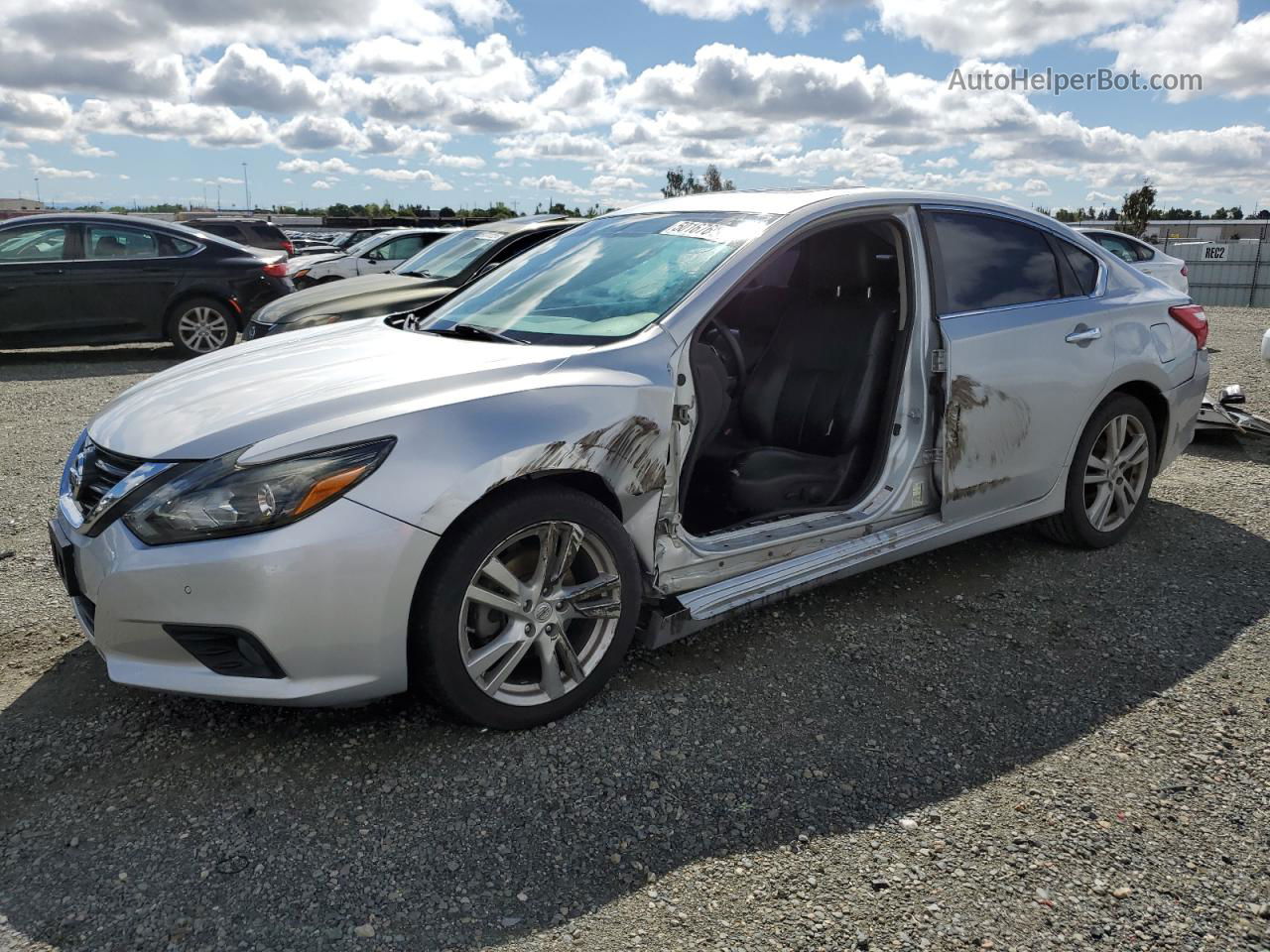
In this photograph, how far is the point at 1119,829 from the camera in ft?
8.62

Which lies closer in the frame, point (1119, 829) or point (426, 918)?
point (426, 918)

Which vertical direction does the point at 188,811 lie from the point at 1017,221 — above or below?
below

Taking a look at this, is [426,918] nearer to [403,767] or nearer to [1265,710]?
[403,767]

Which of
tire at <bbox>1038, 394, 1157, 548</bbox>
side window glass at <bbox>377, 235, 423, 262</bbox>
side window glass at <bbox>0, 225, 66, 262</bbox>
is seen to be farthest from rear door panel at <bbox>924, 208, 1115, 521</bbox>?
side window glass at <bbox>377, 235, 423, 262</bbox>

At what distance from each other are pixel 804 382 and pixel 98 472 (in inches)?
106

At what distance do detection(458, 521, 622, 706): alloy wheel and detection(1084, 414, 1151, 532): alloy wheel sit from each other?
2.58m

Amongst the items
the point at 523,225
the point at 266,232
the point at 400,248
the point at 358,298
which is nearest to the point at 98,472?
the point at 358,298

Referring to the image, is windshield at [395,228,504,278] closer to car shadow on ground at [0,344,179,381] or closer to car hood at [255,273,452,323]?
car hood at [255,273,452,323]

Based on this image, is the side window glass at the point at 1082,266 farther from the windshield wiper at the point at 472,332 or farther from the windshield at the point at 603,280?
the windshield wiper at the point at 472,332

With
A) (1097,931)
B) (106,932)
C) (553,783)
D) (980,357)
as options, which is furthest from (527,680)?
(980,357)

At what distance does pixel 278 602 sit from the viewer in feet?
8.43

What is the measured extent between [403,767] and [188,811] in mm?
571

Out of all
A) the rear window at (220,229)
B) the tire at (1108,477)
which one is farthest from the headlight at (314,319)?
the rear window at (220,229)

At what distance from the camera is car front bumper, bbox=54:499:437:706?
2.56 m
